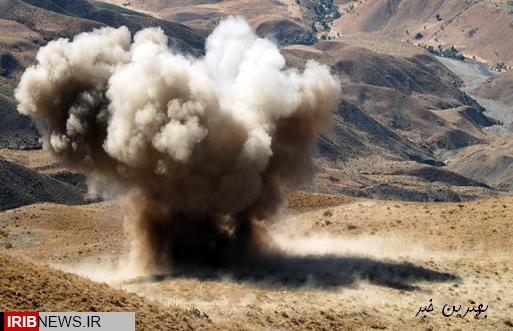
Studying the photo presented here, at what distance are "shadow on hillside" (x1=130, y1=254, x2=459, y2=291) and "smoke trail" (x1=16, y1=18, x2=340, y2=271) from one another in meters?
2.20

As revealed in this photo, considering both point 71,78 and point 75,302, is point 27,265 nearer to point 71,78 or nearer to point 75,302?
point 75,302

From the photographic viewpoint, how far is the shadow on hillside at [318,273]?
117ft

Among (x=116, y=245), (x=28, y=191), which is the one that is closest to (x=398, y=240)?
(x=116, y=245)

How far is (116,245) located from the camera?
2128 inches

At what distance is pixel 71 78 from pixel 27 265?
16.8 metres

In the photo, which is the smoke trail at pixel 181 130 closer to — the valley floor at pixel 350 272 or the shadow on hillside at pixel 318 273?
the shadow on hillside at pixel 318 273

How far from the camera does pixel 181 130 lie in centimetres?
3731

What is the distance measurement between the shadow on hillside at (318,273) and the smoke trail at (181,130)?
7.21 ft

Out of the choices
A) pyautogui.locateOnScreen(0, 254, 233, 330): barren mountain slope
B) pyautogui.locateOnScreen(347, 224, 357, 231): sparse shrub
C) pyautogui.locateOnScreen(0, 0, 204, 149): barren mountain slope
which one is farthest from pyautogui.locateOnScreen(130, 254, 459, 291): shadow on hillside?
pyautogui.locateOnScreen(0, 0, 204, 149): barren mountain slope

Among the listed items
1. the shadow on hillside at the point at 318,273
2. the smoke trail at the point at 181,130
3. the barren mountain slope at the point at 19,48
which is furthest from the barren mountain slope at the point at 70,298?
the barren mountain slope at the point at 19,48

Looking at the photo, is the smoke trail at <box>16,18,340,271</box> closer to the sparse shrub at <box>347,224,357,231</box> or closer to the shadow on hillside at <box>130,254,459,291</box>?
the shadow on hillside at <box>130,254,459,291</box>

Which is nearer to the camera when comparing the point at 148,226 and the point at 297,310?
the point at 297,310

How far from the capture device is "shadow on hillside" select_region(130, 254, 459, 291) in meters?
35.6

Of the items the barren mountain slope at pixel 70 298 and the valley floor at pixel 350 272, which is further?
the valley floor at pixel 350 272
